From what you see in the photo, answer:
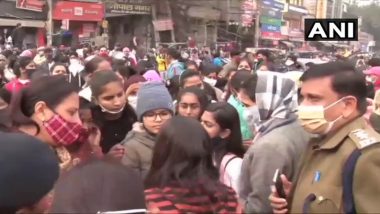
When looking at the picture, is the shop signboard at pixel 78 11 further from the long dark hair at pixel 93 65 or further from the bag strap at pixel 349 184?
the bag strap at pixel 349 184

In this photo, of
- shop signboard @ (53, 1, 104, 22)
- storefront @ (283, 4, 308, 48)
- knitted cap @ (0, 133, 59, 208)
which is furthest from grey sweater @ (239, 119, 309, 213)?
storefront @ (283, 4, 308, 48)

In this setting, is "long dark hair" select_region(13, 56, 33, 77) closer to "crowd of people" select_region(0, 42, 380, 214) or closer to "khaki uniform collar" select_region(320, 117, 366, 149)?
"crowd of people" select_region(0, 42, 380, 214)

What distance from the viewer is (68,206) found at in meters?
2.05

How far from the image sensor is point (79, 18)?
3047 cm

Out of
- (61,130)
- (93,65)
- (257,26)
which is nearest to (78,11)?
(257,26)

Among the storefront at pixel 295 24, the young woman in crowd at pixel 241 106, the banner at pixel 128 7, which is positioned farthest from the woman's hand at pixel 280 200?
the storefront at pixel 295 24

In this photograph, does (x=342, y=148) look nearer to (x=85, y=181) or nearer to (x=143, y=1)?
(x=85, y=181)

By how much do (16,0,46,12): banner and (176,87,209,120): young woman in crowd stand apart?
2431cm

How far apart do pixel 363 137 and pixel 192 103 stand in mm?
2165

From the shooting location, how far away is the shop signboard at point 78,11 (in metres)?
29.1

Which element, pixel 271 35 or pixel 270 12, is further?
pixel 271 35

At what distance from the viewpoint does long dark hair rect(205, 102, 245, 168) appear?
159 inches

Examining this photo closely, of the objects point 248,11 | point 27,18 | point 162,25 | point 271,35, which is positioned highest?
point 248,11

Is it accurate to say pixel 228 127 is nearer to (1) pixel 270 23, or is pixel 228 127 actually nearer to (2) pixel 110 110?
(2) pixel 110 110
